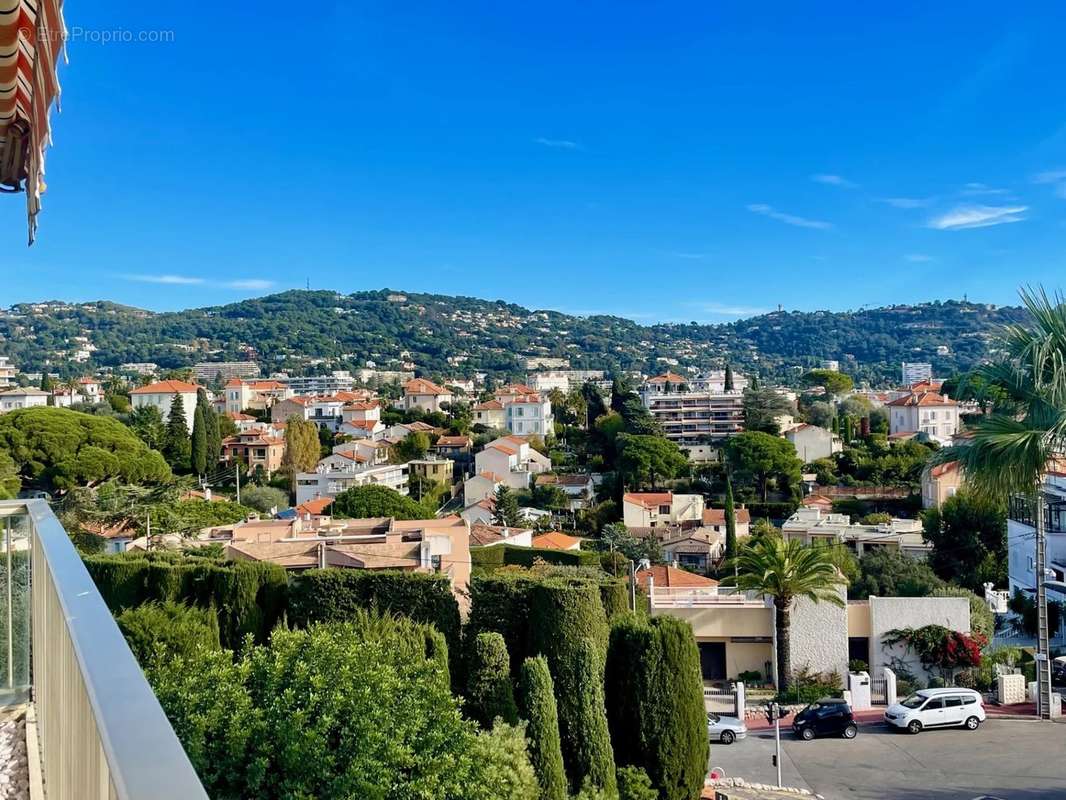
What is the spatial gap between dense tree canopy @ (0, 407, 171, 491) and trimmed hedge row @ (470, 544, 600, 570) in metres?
17.8

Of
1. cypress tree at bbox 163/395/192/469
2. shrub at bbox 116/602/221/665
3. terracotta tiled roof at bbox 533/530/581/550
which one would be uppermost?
cypress tree at bbox 163/395/192/469

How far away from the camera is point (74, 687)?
1420 millimetres

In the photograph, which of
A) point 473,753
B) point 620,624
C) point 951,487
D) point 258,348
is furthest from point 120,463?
point 258,348

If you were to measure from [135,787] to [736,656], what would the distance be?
18.3 m

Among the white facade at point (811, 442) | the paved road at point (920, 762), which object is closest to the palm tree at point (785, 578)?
the paved road at point (920, 762)

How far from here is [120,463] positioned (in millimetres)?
36375

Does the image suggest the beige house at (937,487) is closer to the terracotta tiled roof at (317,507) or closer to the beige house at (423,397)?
the terracotta tiled roof at (317,507)

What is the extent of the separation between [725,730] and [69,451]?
31643 millimetres

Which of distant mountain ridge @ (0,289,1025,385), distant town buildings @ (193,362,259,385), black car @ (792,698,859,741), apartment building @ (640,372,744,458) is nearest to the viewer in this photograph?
black car @ (792,698,859,741)

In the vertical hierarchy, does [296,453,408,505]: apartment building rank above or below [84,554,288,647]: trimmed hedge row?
below

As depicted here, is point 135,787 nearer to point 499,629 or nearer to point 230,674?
point 230,674

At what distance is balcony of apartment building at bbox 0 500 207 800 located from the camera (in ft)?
2.62

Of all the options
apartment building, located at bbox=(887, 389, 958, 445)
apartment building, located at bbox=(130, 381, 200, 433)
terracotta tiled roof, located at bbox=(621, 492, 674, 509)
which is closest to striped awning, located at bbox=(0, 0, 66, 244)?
terracotta tiled roof, located at bbox=(621, 492, 674, 509)

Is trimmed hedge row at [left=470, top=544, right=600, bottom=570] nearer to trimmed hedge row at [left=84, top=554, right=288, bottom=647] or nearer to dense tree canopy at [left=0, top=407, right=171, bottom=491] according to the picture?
trimmed hedge row at [left=84, top=554, right=288, bottom=647]
